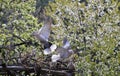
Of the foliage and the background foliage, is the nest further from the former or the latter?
the foliage

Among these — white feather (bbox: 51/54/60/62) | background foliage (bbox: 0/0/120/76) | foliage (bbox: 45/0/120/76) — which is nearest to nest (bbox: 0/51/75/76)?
white feather (bbox: 51/54/60/62)

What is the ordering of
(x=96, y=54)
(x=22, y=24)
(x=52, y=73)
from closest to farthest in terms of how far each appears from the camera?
(x=52, y=73)
(x=96, y=54)
(x=22, y=24)

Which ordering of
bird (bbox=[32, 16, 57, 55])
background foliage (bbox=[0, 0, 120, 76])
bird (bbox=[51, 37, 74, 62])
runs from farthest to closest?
background foliage (bbox=[0, 0, 120, 76]) → bird (bbox=[32, 16, 57, 55]) → bird (bbox=[51, 37, 74, 62])

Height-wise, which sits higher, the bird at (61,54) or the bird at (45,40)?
the bird at (45,40)

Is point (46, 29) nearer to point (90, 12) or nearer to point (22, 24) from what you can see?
point (90, 12)

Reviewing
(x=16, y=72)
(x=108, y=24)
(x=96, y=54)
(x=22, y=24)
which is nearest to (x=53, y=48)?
(x=16, y=72)

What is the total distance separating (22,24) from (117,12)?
9.42 feet

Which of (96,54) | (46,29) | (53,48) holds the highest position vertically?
(46,29)

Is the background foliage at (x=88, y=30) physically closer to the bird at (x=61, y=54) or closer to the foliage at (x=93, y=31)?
the foliage at (x=93, y=31)

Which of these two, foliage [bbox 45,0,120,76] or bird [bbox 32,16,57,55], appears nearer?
bird [bbox 32,16,57,55]

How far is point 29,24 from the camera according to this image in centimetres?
823

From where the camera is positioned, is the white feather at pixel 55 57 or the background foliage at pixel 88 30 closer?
the white feather at pixel 55 57

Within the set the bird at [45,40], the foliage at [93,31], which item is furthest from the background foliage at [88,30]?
the bird at [45,40]

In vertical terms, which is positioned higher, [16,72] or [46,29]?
[46,29]
